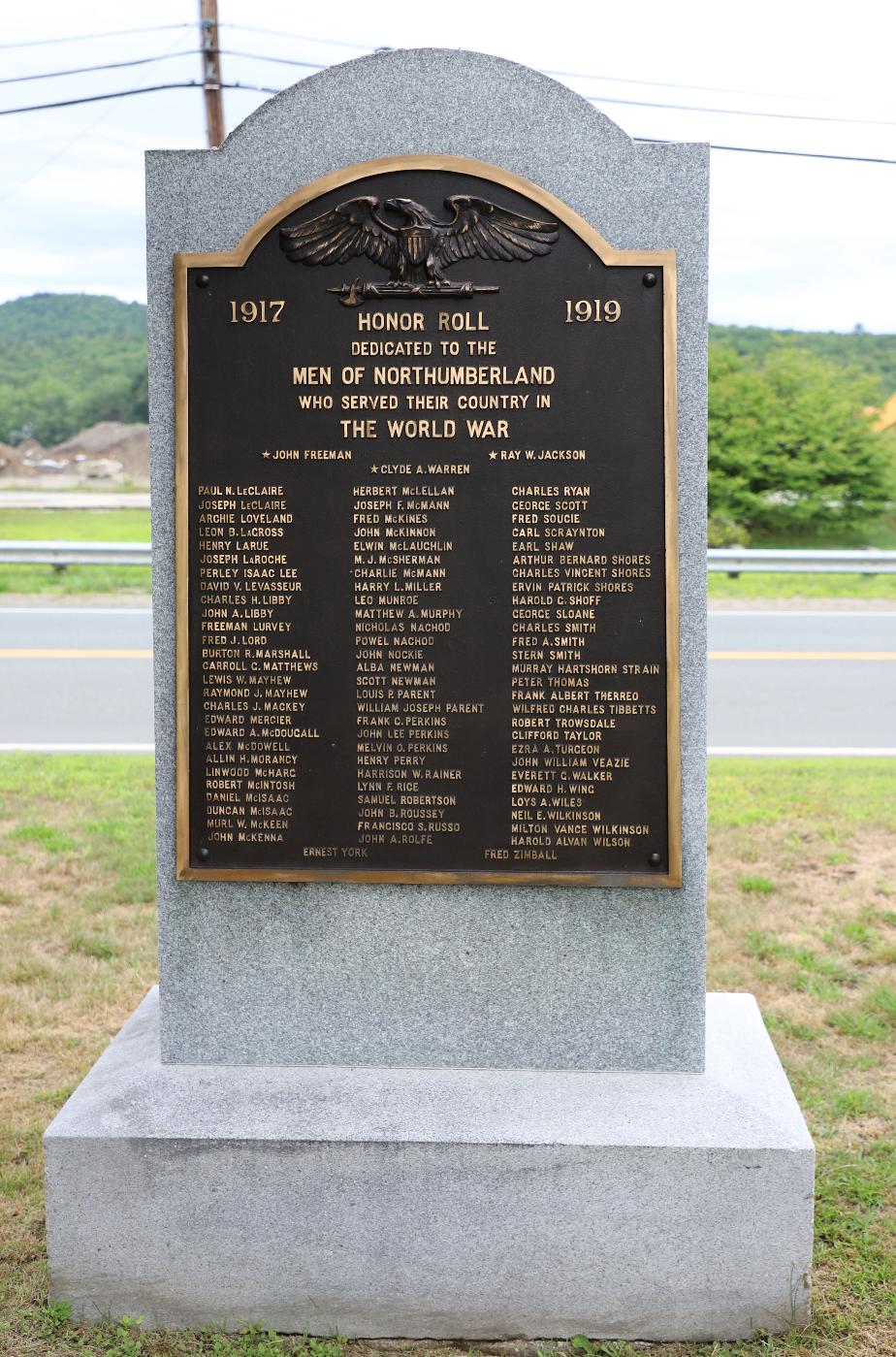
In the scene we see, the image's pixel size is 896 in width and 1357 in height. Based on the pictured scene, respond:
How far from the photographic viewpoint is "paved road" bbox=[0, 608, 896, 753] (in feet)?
32.4

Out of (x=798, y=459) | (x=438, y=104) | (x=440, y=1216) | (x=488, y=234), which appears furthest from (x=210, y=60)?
(x=798, y=459)

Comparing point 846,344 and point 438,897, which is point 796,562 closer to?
point 438,897

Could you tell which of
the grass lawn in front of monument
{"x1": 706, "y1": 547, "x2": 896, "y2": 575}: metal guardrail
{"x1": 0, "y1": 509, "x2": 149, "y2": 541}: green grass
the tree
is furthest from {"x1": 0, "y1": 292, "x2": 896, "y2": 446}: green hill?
the grass lawn in front of monument

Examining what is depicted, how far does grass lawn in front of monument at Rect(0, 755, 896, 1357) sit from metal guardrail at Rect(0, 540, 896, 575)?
30.3 feet

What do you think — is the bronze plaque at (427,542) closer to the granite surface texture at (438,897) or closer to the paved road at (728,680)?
the granite surface texture at (438,897)

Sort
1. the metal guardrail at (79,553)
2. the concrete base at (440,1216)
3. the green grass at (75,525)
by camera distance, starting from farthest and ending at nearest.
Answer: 1. the green grass at (75,525)
2. the metal guardrail at (79,553)
3. the concrete base at (440,1216)

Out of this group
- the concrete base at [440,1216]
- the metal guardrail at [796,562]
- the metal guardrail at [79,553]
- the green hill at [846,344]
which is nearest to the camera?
the concrete base at [440,1216]

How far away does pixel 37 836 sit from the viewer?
23.0 feet

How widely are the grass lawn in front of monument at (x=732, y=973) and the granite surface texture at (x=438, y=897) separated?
746mm

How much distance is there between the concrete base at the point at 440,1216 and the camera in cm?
328

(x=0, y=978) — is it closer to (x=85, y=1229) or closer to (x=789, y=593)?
(x=85, y=1229)

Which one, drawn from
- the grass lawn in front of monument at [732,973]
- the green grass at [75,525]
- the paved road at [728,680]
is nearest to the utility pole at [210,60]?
the paved road at [728,680]

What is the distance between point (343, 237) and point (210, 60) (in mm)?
14082

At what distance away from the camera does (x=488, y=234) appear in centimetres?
339
